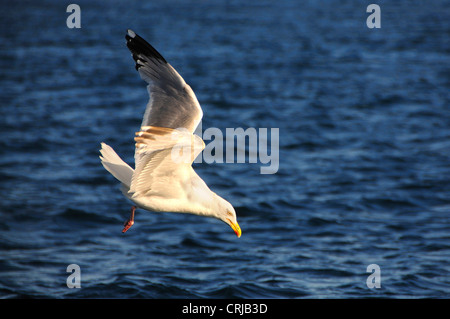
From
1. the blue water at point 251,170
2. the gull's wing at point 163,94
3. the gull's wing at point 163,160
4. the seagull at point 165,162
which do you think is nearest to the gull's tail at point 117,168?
the seagull at point 165,162

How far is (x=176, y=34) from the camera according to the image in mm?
37219

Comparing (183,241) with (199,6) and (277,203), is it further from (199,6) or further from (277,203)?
(199,6)

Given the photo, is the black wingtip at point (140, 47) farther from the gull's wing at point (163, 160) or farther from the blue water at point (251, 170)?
the blue water at point (251, 170)

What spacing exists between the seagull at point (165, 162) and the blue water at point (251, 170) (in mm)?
3746

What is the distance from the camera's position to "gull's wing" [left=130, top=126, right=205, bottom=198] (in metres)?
5.92

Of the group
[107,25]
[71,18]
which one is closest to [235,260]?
[107,25]

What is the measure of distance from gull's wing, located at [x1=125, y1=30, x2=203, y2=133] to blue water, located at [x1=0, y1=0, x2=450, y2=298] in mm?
4266

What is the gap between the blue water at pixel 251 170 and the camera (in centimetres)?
1109

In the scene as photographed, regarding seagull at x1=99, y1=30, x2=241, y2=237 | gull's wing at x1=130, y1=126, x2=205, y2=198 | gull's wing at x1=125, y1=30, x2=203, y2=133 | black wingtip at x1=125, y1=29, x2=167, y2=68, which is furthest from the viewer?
black wingtip at x1=125, y1=29, x2=167, y2=68

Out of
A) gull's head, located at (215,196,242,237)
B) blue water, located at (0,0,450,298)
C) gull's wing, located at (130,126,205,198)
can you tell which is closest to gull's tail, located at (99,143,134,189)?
gull's wing, located at (130,126,205,198)

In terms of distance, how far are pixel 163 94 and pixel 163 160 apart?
827mm

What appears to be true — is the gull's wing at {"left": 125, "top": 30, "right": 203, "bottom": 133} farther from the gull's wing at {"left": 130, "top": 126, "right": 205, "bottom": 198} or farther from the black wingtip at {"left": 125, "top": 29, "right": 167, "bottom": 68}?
the gull's wing at {"left": 130, "top": 126, "right": 205, "bottom": 198}

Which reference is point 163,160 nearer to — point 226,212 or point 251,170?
point 226,212

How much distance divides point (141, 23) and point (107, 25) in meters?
2.12
